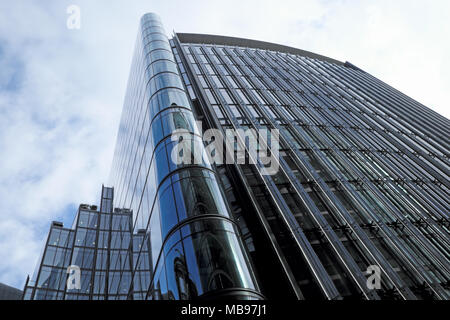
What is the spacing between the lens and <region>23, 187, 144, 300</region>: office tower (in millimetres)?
13742

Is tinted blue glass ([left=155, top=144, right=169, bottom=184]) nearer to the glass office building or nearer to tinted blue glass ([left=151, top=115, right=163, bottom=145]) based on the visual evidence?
the glass office building

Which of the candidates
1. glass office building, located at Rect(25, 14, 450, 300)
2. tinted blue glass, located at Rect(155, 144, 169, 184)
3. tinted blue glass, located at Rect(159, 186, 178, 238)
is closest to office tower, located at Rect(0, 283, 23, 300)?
glass office building, located at Rect(25, 14, 450, 300)

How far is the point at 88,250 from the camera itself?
24750 mm

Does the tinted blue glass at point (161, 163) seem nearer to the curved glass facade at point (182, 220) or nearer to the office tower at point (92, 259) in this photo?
the curved glass facade at point (182, 220)

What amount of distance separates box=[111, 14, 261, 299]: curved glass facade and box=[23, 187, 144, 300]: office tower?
181 centimetres

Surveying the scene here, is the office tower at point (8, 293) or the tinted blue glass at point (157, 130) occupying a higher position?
the office tower at point (8, 293)

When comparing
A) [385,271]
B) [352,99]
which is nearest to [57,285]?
[385,271]

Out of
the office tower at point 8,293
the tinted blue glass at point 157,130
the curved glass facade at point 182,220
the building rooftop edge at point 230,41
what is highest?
the building rooftop edge at point 230,41

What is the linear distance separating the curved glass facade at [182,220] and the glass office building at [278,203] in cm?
4

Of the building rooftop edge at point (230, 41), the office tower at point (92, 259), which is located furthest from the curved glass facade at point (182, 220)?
the building rooftop edge at point (230, 41)

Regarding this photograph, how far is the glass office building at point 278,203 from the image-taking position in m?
8.33

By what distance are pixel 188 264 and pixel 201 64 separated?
26504 millimetres

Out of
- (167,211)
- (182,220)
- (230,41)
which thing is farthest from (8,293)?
(230,41)
